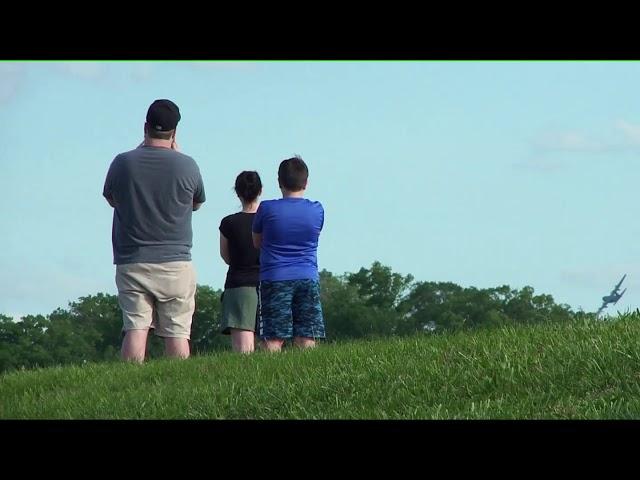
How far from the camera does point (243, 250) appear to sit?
1170 centimetres

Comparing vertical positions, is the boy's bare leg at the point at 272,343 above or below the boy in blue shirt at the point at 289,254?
below

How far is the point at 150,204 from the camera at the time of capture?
10414mm

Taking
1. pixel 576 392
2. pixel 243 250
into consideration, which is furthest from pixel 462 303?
pixel 576 392

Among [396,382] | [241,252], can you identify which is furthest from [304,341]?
[396,382]

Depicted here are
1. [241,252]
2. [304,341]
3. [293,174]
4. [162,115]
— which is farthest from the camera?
[241,252]

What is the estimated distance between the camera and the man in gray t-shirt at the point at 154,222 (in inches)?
410

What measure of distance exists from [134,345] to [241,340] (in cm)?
151

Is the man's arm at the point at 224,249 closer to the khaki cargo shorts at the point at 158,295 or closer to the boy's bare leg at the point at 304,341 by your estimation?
the khaki cargo shorts at the point at 158,295

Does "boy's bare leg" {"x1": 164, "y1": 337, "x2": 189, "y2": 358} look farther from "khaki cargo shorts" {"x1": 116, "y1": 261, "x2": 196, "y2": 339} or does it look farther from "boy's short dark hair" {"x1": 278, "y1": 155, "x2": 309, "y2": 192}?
"boy's short dark hair" {"x1": 278, "y1": 155, "x2": 309, "y2": 192}

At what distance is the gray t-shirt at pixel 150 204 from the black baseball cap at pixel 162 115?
0.24 metres

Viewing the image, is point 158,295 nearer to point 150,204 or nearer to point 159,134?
point 150,204

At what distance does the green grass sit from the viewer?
7457mm

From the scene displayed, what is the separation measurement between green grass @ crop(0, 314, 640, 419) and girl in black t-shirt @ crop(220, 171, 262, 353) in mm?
1170

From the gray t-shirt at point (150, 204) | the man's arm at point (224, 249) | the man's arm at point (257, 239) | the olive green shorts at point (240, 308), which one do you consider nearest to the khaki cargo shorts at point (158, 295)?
the gray t-shirt at point (150, 204)
